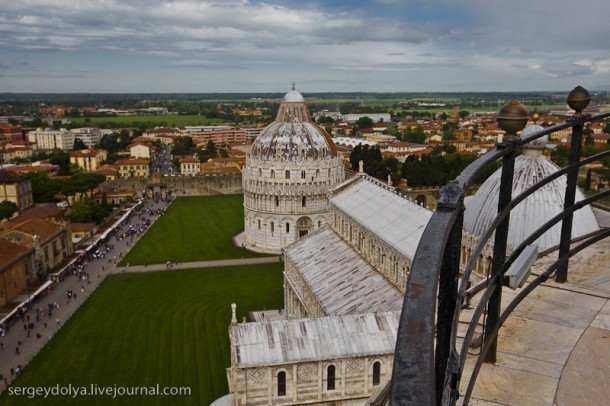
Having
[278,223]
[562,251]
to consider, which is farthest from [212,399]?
[278,223]

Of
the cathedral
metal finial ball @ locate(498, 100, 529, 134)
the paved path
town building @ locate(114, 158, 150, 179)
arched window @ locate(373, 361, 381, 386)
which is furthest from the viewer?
town building @ locate(114, 158, 150, 179)

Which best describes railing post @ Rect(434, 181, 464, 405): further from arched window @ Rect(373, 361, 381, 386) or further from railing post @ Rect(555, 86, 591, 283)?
arched window @ Rect(373, 361, 381, 386)

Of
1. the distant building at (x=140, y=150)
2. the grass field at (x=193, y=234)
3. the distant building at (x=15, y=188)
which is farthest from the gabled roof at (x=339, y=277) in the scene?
the distant building at (x=140, y=150)

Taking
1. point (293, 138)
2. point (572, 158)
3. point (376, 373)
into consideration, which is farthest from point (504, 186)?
point (293, 138)

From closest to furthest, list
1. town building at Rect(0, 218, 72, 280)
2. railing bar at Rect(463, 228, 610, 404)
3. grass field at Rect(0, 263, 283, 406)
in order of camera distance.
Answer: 1. railing bar at Rect(463, 228, 610, 404)
2. grass field at Rect(0, 263, 283, 406)
3. town building at Rect(0, 218, 72, 280)

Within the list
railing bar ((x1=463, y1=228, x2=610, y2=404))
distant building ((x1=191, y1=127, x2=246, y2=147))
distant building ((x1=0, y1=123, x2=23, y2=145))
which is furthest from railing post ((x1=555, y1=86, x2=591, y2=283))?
distant building ((x1=0, y1=123, x2=23, y2=145))

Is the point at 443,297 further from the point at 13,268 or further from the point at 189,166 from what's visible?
the point at 189,166

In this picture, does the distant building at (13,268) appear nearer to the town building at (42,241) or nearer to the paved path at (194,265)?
the town building at (42,241)
